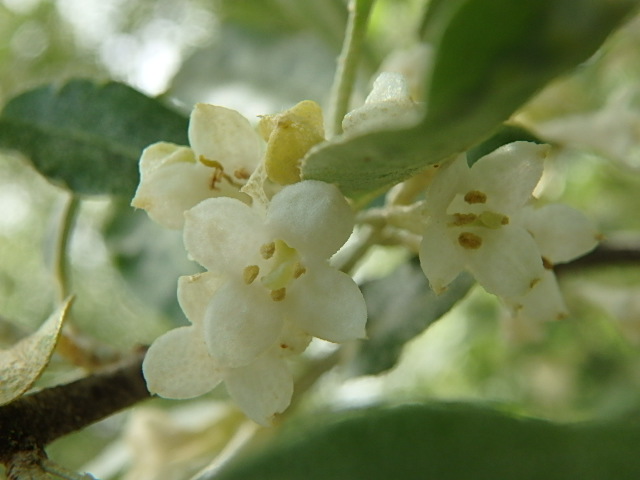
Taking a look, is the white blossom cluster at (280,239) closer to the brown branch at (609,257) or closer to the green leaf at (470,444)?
the green leaf at (470,444)

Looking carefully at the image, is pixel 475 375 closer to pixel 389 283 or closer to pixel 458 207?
pixel 389 283

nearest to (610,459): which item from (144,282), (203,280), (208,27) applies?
(203,280)

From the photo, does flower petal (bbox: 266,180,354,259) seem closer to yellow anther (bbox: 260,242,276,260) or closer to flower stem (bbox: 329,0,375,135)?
yellow anther (bbox: 260,242,276,260)

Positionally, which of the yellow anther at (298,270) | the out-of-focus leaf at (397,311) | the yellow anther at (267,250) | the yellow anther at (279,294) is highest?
the yellow anther at (267,250)

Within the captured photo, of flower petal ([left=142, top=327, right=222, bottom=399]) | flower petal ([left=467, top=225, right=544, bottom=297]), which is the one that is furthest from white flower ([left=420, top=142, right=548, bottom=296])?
flower petal ([left=142, top=327, right=222, bottom=399])

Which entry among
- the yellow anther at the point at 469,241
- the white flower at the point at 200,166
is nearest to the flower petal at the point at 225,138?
the white flower at the point at 200,166

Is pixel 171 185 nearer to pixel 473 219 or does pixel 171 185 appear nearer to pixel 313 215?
pixel 313 215

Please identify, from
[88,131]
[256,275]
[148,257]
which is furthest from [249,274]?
[148,257]
